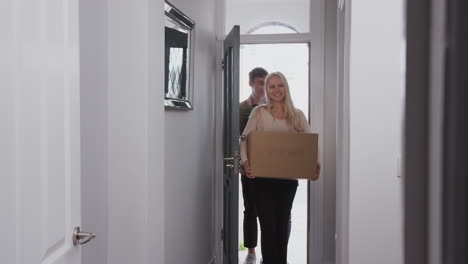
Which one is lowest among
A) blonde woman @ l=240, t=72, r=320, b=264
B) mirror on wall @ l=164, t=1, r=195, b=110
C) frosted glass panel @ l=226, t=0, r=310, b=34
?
blonde woman @ l=240, t=72, r=320, b=264

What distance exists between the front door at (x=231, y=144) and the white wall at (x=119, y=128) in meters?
1.28

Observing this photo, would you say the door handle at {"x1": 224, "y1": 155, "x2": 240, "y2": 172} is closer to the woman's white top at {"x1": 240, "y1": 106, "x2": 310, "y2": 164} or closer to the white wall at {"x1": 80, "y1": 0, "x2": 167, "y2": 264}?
the woman's white top at {"x1": 240, "y1": 106, "x2": 310, "y2": 164}

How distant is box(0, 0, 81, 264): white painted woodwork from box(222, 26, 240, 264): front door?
1.74 metres

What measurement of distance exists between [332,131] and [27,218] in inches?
110

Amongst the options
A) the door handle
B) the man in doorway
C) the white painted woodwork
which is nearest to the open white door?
the white painted woodwork

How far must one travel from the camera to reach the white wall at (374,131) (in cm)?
171

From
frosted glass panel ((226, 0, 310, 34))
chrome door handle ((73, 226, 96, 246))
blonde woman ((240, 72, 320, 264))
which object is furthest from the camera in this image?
frosted glass panel ((226, 0, 310, 34))

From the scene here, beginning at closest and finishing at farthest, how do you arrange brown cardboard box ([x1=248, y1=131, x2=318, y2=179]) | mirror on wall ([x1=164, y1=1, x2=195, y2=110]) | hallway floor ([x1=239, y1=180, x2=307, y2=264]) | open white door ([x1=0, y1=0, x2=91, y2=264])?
open white door ([x1=0, y1=0, x2=91, y2=264]) < mirror on wall ([x1=164, y1=1, x2=195, y2=110]) < brown cardboard box ([x1=248, y1=131, x2=318, y2=179]) < hallway floor ([x1=239, y1=180, x2=307, y2=264])

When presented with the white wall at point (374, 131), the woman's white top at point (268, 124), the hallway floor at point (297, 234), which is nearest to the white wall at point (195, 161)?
the woman's white top at point (268, 124)

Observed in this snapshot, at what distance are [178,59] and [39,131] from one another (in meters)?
1.44

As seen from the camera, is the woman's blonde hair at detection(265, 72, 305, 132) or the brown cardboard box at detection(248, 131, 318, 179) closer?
the brown cardboard box at detection(248, 131, 318, 179)

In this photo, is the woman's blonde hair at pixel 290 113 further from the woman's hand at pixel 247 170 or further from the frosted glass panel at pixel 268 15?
the frosted glass panel at pixel 268 15

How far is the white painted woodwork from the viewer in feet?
2.76

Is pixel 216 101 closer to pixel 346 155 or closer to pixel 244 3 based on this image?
pixel 244 3
